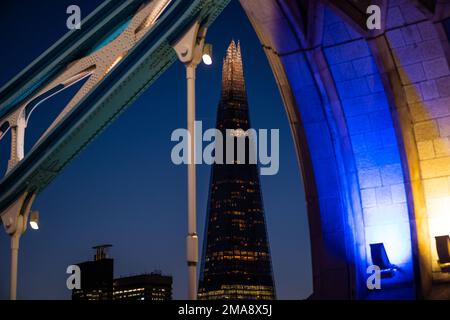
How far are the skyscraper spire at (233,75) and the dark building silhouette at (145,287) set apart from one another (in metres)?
45.1

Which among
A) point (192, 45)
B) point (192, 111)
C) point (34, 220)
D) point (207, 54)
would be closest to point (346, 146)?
point (207, 54)

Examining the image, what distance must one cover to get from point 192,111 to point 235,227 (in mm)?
170616

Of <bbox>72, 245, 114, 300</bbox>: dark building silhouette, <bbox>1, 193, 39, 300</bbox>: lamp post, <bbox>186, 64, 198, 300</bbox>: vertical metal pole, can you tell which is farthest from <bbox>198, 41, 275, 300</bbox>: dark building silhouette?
<bbox>186, 64, 198, 300</bbox>: vertical metal pole

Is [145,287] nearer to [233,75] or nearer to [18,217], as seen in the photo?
[233,75]

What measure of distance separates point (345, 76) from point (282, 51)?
2072 millimetres

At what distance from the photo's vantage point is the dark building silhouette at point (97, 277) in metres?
158

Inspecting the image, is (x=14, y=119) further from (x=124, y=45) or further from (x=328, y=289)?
(x=328, y=289)

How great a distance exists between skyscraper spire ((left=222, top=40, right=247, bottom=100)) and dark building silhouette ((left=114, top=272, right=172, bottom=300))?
148 feet

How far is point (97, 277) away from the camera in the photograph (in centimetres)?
15825

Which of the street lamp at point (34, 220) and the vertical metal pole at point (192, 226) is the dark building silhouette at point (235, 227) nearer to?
the street lamp at point (34, 220)
